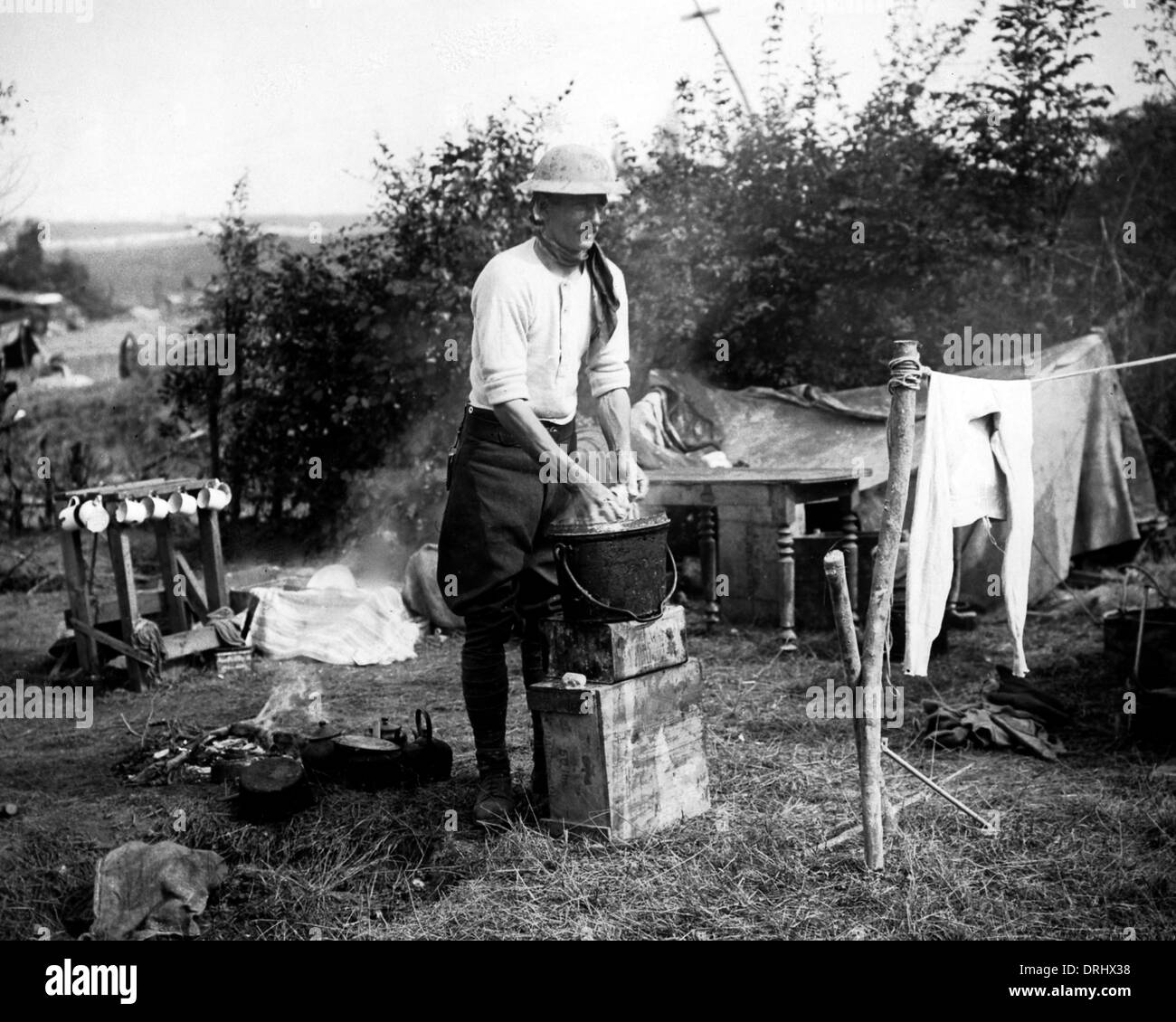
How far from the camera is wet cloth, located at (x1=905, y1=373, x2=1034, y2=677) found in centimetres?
372

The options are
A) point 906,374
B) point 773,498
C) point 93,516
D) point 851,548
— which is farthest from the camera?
point 773,498

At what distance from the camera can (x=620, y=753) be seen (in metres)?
3.86

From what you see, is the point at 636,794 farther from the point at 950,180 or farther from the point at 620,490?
the point at 950,180

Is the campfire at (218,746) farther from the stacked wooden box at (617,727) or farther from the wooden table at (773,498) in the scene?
the wooden table at (773,498)

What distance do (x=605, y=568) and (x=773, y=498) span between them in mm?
3617

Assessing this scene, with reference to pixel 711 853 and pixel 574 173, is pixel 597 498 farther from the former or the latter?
pixel 711 853

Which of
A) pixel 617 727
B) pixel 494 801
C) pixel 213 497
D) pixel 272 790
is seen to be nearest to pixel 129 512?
pixel 213 497

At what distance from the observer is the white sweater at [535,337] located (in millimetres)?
3969

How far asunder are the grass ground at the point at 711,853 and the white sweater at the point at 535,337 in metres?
1.57

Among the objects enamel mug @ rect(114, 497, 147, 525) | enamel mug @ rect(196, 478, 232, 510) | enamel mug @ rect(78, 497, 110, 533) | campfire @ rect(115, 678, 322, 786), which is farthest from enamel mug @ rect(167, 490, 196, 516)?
campfire @ rect(115, 678, 322, 786)

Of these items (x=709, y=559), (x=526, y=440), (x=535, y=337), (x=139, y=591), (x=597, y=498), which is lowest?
(x=139, y=591)

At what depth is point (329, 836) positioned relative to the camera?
422 cm

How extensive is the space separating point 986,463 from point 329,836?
2.74m

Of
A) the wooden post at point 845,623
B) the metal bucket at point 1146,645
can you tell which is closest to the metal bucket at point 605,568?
the wooden post at point 845,623
